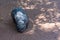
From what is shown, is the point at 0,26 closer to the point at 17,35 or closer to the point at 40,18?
the point at 17,35

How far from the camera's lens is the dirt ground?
412 cm

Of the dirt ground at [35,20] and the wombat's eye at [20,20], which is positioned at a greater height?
the wombat's eye at [20,20]

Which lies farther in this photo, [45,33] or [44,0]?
[44,0]

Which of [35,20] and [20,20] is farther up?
[20,20]

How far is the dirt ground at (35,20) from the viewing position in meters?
4.12

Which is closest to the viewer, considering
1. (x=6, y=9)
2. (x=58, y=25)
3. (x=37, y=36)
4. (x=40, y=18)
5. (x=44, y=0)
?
(x=37, y=36)

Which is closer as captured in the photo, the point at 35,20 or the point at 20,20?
the point at 20,20

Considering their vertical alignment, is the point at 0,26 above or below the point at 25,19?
below

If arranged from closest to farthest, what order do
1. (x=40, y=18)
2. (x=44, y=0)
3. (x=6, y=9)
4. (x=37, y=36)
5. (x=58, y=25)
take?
(x=37, y=36), (x=58, y=25), (x=40, y=18), (x=6, y=9), (x=44, y=0)

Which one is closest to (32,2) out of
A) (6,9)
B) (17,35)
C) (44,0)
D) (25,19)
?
(44,0)

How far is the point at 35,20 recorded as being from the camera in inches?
182

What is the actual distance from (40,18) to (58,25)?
547 mm

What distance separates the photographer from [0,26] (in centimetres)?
444

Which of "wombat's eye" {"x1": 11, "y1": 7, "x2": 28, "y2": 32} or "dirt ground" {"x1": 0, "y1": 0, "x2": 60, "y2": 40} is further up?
"wombat's eye" {"x1": 11, "y1": 7, "x2": 28, "y2": 32}
